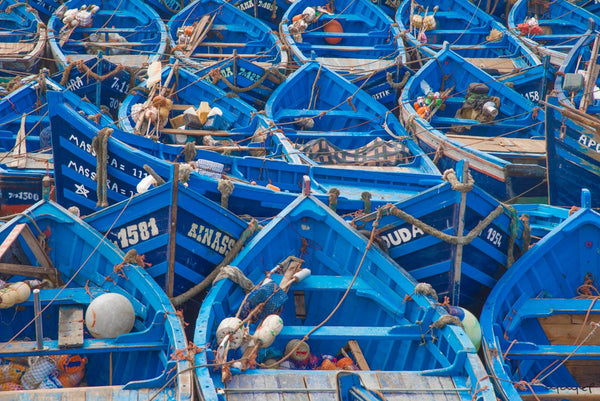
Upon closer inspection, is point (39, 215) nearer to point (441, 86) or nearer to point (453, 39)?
point (441, 86)

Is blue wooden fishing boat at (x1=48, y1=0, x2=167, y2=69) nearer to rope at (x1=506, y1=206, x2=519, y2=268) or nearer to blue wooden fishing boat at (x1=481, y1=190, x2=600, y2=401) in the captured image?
rope at (x1=506, y1=206, x2=519, y2=268)

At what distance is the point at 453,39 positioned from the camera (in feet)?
68.6

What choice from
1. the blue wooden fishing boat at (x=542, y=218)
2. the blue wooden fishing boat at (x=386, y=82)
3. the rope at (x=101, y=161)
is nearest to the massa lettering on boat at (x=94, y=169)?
the rope at (x=101, y=161)

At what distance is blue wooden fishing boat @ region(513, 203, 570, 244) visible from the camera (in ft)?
36.5

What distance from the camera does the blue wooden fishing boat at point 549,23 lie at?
791 inches

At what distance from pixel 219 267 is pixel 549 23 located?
14.5m

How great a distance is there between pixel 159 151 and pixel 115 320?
181 inches

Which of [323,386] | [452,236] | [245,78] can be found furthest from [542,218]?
[245,78]

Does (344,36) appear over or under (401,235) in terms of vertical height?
over

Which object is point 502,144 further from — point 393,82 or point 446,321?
point 446,321

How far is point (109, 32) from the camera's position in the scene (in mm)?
19781

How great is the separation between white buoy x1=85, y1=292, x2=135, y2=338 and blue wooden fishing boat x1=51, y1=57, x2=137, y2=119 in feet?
22.9

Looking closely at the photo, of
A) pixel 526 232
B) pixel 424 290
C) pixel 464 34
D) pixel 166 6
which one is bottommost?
pixel 424 290

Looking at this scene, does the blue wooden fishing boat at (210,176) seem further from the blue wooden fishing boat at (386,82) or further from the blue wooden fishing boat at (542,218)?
the blue wooden fishing boat at (386,82)
